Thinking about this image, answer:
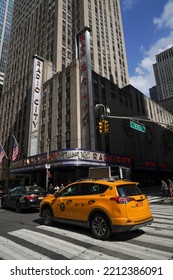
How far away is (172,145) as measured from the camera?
173ft

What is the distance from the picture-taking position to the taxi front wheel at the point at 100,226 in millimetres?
5845

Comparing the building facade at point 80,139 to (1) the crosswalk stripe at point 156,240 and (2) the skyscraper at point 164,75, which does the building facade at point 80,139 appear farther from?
(2) the skyscraper at point 164,75

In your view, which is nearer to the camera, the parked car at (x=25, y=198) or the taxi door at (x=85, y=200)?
the taxi door at (x=85, y=200)

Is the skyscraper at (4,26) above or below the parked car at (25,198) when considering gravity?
above

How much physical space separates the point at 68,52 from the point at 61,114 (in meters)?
30.8

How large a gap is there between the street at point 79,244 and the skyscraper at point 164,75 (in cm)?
A: 15889

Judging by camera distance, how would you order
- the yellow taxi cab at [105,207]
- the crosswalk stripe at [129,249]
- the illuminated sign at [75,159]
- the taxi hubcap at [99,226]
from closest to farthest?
the crosswalk stripe at [129,249] < the yellow taxi cab at [105,207] < the taxi hubcap at [99,226] < the illuminated sign at [75,159]

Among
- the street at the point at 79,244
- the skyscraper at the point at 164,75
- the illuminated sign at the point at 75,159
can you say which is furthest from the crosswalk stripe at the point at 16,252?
the skyscraper at the point at 164,75

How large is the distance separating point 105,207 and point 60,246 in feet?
5.40

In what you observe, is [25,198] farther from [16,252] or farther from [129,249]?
[129,249]

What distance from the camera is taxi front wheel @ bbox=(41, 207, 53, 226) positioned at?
25.7 ft

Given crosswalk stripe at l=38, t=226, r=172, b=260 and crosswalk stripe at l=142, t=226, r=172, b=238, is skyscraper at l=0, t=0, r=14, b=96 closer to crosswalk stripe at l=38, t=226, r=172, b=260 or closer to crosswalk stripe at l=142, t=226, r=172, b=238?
crosswalk stripe at l=142, t=226, r=172, b=238

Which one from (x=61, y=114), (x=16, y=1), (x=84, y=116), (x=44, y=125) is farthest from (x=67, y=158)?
(x=16, y=1)

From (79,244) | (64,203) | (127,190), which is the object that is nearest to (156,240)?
(127,190)
